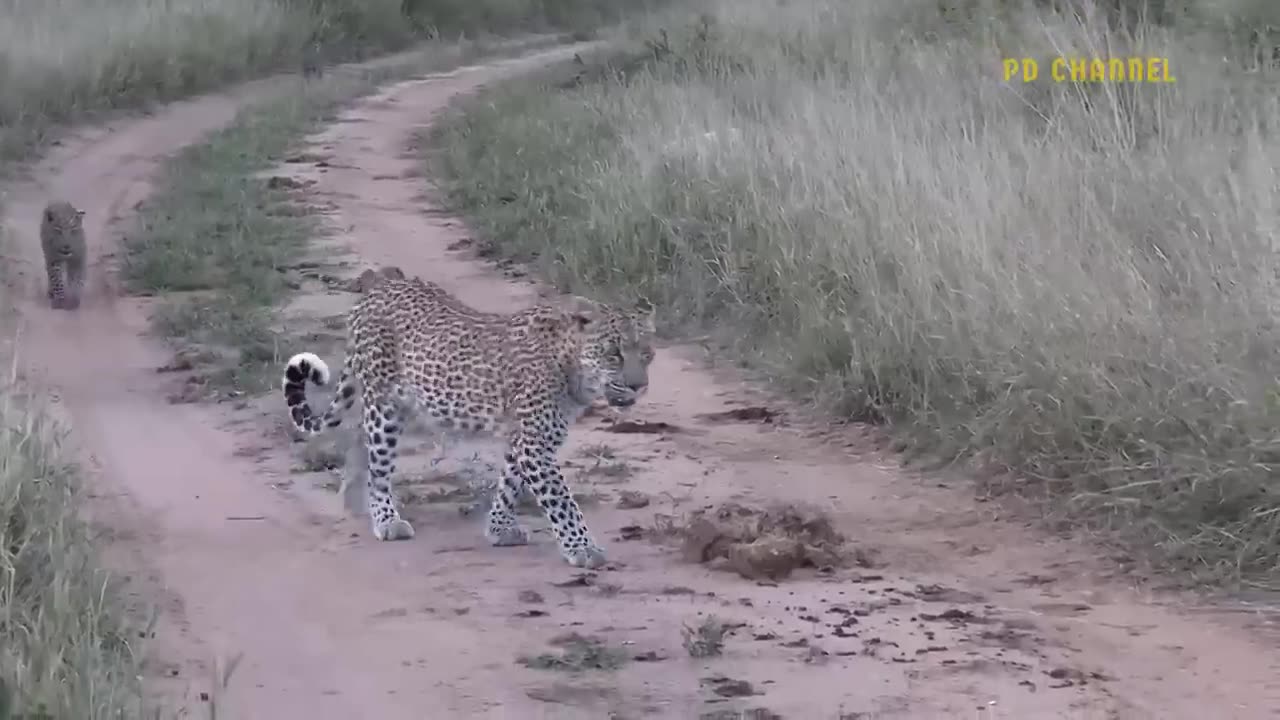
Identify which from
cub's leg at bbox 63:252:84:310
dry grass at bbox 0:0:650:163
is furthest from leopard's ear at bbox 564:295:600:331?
dry grass at bbox 0:0:650:163

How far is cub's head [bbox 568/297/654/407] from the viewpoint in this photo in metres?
5.68

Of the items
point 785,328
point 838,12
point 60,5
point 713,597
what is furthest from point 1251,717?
point 60,5

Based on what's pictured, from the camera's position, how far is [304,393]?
6512mm

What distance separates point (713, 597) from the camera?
5.46 m

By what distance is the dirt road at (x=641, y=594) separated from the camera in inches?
183

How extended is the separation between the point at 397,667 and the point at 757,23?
12.5 meters

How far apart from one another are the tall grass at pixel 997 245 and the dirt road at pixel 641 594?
32 cm

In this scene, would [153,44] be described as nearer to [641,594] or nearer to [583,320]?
[583,320]

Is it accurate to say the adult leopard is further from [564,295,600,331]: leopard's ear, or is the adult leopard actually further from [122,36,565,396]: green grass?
[122,36,565,396]: green grass

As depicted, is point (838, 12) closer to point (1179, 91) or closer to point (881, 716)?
point (1179, 91)

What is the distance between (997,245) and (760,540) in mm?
2285

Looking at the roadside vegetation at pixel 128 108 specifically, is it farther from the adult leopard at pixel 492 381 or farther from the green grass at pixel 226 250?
the adult leopard at pixel 492 381

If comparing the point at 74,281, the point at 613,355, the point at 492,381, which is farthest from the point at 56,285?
the point at 613,355

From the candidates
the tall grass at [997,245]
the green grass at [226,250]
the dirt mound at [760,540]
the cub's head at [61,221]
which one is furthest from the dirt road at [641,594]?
the cub's head at [61,221]
